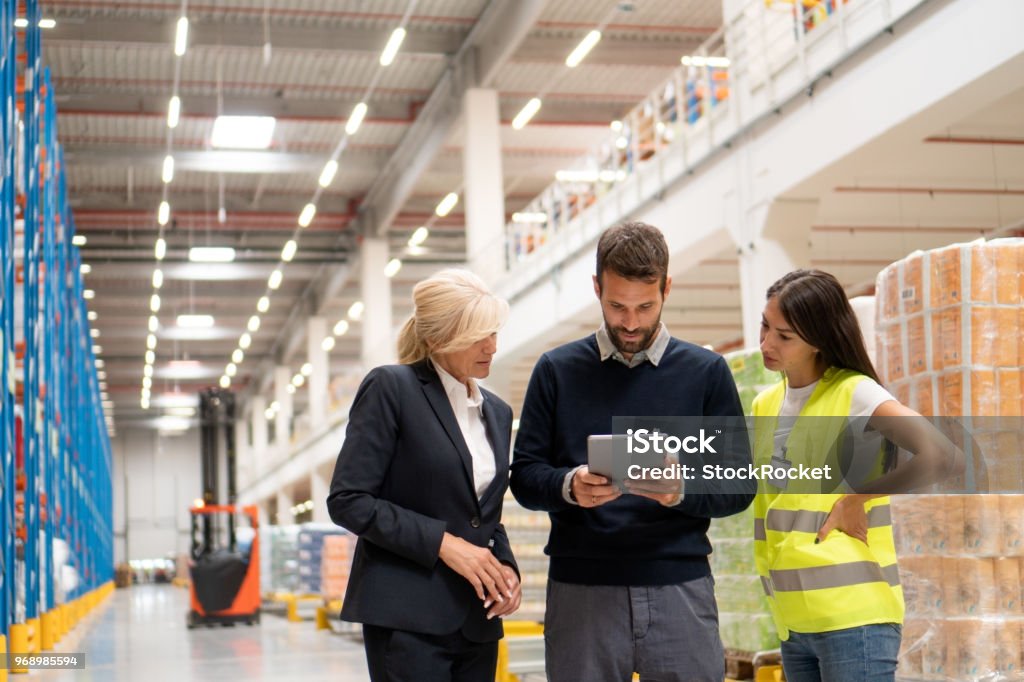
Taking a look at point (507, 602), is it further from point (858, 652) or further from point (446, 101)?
point (446, 101)

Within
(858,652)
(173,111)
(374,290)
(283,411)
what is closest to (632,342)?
(858,652)

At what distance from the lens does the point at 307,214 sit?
29891 mm

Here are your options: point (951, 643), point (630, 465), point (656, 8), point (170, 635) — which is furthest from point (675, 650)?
point (656, 8)

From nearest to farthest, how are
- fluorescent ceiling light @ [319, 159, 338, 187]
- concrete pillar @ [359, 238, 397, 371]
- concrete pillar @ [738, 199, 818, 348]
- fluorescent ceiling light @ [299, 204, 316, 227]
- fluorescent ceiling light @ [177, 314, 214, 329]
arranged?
1. concrete pillar @ [738, 199, 818, 348]
2. fluorescent ceiling light @ [319, 159, 338, 187]
3. fluorescent ceiling light @ [299, 204, 316, 227]
4. concrete pillar @ [359, 238, 397, 371]
5. fluorescent ceiling light @ [177, 314, 214, 329]

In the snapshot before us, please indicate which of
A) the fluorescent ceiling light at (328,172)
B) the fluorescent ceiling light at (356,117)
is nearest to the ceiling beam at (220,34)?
the fluorescent ceiling light at (356,117)

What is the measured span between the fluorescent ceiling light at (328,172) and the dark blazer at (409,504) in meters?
23.7

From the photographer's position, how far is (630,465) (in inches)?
92.7

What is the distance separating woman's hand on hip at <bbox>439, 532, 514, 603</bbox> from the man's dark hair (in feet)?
2.35

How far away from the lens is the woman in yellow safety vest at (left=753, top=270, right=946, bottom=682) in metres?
2.64

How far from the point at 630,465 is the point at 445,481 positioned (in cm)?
57

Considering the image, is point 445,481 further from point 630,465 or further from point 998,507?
point 998,507

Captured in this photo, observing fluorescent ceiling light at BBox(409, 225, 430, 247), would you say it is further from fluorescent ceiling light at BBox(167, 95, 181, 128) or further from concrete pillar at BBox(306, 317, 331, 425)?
fluorescent ceiling light at BBox(167, 95, 181, 128)

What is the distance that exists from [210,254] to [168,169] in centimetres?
687

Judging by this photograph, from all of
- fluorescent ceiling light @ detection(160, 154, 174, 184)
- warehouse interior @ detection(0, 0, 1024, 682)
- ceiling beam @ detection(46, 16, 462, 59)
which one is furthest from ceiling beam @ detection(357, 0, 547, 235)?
fluorescent ceiling light @ detection(160, 154, 174, 184)
